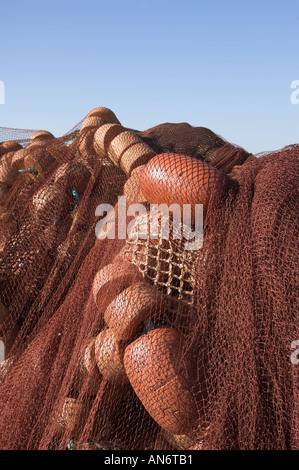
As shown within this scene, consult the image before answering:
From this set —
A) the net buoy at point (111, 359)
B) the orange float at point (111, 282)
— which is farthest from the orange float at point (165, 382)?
the orange float at point (111, 282)

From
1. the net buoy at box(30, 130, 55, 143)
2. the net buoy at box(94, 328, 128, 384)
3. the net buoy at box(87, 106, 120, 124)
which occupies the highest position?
the net buoy at box(87, 106, 120, 124)

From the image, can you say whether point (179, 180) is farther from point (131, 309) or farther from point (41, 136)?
point (41, 136)

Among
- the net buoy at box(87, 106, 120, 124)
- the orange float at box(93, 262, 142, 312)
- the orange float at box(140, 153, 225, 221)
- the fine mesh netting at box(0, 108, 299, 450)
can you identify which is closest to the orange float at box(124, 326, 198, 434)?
the fine mesh netting at box(0, 108, 299, 450)

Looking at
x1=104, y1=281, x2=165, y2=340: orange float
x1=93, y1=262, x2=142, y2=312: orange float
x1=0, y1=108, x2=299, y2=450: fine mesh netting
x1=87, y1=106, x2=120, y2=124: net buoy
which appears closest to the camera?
x1=0, y1=108, x2=299, y2=450: fine mesh netting

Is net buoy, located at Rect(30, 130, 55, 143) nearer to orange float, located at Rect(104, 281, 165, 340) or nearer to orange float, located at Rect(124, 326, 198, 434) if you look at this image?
orange float, located at Rect(104, 281, 165, 340)

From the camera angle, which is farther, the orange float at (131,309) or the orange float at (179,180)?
the orange float at (179,180)

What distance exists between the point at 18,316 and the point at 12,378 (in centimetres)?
34

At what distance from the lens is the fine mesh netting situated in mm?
1353

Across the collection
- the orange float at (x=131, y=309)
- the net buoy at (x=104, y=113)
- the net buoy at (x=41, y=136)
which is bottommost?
the orange float at (x=131, y=309)

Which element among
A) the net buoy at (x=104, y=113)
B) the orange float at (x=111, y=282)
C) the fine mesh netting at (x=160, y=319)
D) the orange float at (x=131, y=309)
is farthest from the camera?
the net buoy at (x=104, y=113)

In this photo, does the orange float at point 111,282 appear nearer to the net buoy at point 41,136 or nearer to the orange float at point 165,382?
the orange float at point 165,382

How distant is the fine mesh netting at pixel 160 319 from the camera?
4.44 feet
